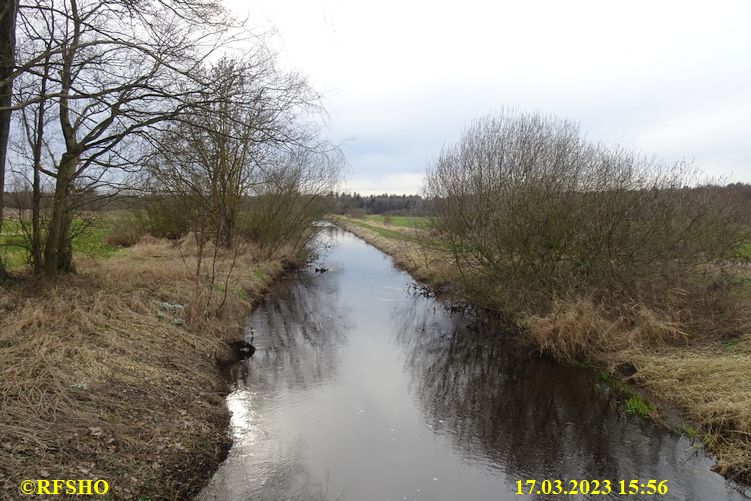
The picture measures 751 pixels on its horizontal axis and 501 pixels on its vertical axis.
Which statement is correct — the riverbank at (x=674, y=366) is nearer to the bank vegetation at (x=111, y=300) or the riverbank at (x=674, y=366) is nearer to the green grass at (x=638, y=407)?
the green grass at (x=638, y=407)

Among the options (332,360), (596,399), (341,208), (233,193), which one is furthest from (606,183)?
(341,208)

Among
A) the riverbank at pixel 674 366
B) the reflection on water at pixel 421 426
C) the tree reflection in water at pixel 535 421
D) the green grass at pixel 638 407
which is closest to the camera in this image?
the reflection on water at pixel 421 426

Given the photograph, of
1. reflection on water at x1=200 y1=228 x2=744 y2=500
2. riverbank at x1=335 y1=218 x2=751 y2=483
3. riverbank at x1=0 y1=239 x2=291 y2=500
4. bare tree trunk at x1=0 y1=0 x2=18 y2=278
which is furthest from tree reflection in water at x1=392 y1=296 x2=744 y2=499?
bare tree trunk at x1=0 y1=0 x2=18 y2=278

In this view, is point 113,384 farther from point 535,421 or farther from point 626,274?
point 626,274

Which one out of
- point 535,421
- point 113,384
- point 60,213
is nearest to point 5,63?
point 60,213

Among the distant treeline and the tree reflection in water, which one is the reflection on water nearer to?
the tree reflection in water

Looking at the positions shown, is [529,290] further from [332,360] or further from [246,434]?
[246,434]

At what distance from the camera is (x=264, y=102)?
764 cm

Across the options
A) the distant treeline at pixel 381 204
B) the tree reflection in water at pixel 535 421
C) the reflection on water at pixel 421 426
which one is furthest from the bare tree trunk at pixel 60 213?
the distant treeline at pixel 381 204

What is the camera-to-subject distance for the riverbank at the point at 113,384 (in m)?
4.39

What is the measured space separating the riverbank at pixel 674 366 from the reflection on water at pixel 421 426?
1.23 feet

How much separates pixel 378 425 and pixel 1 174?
291 inches

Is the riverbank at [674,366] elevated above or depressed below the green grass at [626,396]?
above

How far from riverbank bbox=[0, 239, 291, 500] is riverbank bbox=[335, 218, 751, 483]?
6.30 m
